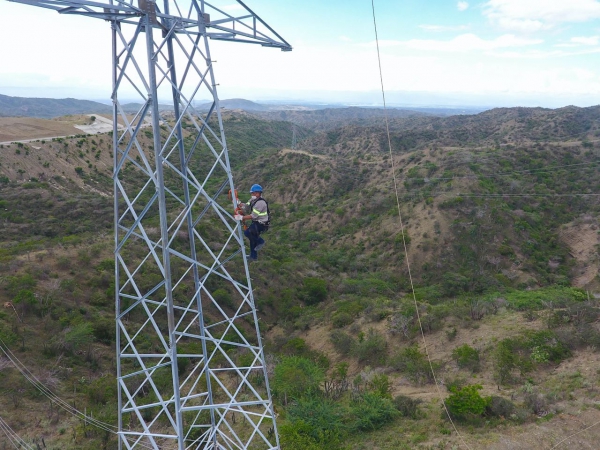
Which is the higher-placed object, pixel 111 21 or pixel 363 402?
pixel 111 21

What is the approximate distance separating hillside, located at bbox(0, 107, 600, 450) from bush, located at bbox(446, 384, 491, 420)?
40 millimetres

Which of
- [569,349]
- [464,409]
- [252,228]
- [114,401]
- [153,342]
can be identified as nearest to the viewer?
[252,228]

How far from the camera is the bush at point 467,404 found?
10805mm

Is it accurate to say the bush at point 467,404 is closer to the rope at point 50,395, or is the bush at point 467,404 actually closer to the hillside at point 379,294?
the hillside at point 379,294

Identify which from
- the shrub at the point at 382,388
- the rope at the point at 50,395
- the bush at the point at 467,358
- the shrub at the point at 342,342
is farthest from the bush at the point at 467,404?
the rope at the point at 50,395

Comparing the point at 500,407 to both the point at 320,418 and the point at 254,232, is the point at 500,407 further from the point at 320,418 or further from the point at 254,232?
the point at 254,232

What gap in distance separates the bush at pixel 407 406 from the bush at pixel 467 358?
324 cm

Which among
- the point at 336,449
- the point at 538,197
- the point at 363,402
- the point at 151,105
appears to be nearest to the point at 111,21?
the point at 151,105

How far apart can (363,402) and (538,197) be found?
1412 inches

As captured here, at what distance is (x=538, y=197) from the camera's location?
3862cm

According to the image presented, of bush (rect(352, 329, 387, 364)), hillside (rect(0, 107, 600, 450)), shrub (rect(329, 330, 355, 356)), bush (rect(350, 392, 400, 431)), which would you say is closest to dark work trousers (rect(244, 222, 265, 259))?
hillside (rect(0, 107, 600, 450))

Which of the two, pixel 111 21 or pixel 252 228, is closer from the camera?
pixel 111 21

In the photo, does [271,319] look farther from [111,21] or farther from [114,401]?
[111,21]

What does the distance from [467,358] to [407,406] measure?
4065 mm
